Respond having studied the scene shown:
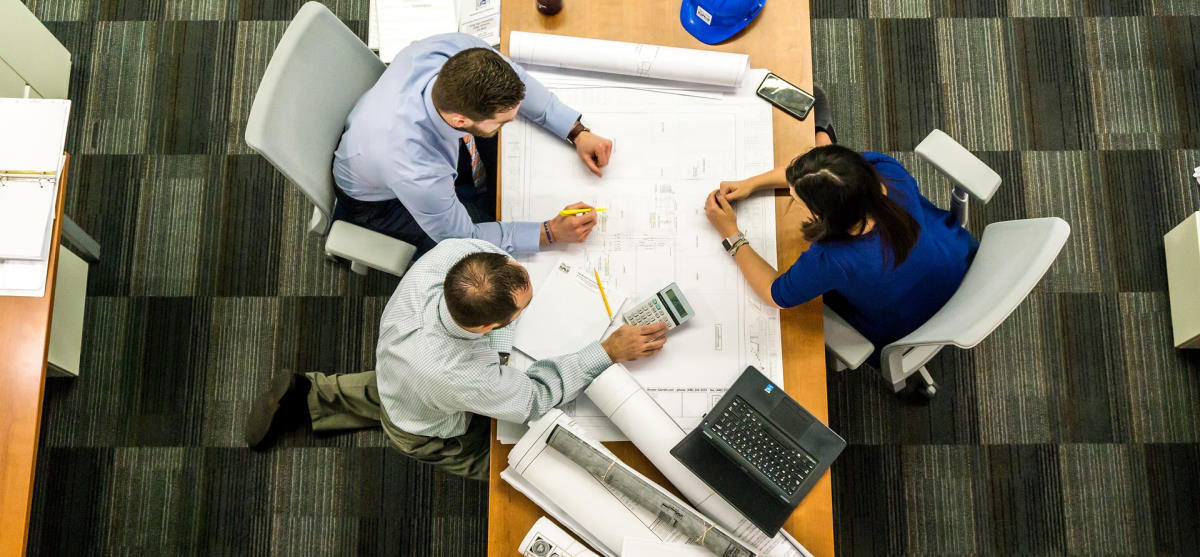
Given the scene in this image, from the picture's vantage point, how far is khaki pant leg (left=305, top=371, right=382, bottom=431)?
2158mm

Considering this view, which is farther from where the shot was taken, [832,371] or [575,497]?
[832,371]

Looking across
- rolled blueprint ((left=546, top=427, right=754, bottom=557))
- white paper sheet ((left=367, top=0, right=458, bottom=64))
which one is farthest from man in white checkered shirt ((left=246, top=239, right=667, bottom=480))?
white paper sheet ((left=367, top=0, right=458, bottom=64))

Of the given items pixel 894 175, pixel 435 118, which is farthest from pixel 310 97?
pixel 894 175

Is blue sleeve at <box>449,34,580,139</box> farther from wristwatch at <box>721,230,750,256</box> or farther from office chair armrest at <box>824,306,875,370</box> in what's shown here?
office chair armrest at <box>824,306,875,370</box>

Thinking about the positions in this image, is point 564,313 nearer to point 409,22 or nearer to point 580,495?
point 580,495

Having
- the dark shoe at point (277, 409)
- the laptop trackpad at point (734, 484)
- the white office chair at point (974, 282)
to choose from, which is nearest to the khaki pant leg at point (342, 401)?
the dark shoe at point (277, 409)

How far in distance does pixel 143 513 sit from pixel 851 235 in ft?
7.16

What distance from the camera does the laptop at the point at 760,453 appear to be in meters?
1.38

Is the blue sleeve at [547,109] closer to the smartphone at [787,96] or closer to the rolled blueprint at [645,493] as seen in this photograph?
the smartphone at [787,96]

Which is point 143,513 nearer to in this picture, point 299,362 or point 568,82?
point 299,362

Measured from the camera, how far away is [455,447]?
5.81 feet

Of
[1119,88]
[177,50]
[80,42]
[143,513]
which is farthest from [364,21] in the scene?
[1119,88]

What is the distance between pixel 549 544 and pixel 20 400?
1208mm

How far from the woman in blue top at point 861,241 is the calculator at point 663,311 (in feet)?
0.51
